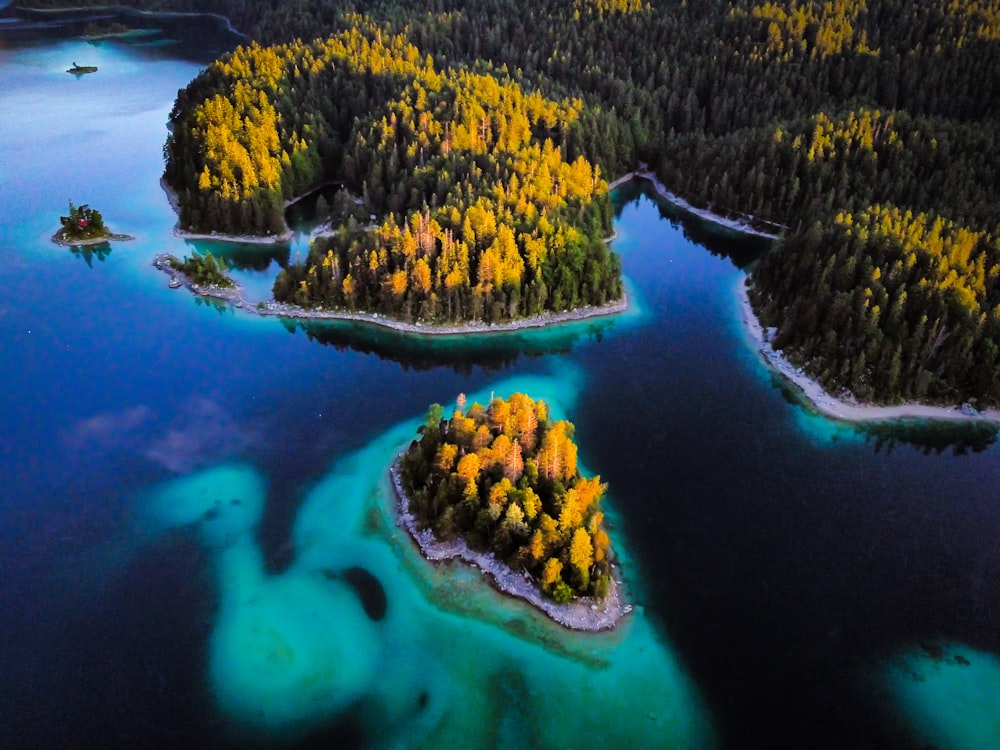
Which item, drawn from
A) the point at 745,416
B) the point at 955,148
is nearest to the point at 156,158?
the point at 745,416

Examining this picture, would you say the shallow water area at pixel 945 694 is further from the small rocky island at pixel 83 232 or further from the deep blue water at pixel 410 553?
the small rocky island at pixel 83 232

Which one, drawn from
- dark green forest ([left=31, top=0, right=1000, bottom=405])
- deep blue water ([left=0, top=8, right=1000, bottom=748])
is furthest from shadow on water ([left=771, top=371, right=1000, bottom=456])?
dark green forest ([left=31, top=0, right=1000, bottom=405])

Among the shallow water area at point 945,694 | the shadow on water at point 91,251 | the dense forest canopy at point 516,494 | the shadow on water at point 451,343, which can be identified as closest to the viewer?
the shallow water area at point 945,694

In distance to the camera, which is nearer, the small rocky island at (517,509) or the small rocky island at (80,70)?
the small rocky island at (517,509)

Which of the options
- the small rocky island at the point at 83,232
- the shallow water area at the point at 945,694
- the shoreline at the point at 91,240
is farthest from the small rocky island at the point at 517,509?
the small rocky island at the point at 83,232

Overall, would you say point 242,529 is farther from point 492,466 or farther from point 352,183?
point 352,183

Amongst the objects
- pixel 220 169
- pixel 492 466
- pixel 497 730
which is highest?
pixel 220 169

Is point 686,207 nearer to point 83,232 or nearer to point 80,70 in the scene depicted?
point 83,232
